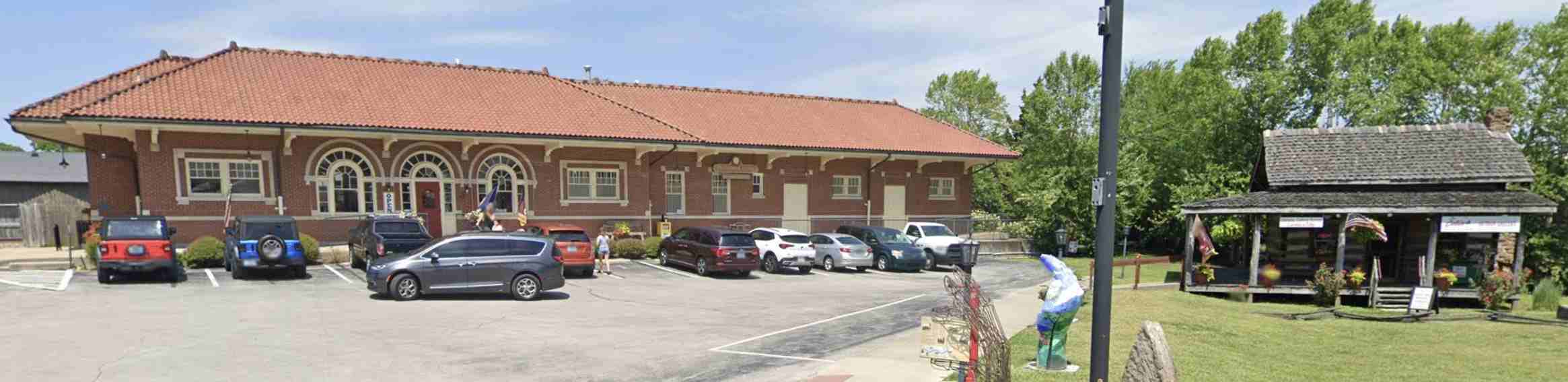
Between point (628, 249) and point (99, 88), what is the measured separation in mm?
14973

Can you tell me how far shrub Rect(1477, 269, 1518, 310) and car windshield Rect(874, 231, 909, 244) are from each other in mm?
14158

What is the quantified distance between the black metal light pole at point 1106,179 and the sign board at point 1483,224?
16.5m

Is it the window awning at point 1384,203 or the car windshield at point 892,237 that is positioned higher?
the window awning at point 1384,203

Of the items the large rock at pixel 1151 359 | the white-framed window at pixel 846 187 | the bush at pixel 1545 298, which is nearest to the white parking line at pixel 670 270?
the white-framed window at pixel 846 187

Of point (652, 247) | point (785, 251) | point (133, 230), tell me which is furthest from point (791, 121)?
point (133, 230)

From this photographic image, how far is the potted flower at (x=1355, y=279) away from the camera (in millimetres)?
17344

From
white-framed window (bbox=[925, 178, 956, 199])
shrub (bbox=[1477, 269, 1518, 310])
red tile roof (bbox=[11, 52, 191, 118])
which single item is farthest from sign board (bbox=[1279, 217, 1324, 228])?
red tile roof (bbox=[11, 52, 191, 118])

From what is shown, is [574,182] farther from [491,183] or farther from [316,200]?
[316,200]

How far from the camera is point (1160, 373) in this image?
582 cm

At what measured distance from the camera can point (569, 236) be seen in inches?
753

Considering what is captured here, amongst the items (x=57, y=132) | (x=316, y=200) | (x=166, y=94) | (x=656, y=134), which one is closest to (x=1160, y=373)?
(x=656, y=134)

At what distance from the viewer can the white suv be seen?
22031mm

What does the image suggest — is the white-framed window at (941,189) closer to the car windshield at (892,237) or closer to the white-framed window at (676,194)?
the car windshield at (892,237)

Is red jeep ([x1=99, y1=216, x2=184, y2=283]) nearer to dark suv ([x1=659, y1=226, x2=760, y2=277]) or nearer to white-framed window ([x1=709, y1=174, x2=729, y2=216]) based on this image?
dark suv ([x1=659, y1=226, x2=760, y2=277])
